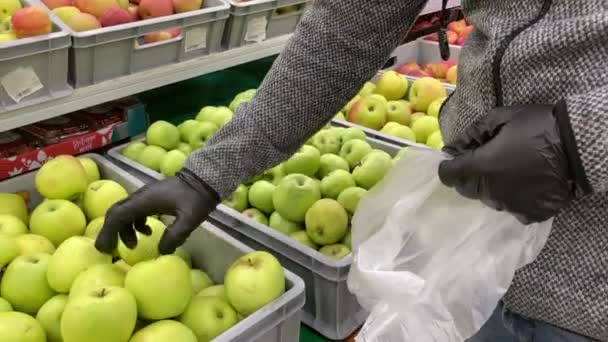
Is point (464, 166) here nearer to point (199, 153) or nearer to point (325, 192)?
point (199, 153)

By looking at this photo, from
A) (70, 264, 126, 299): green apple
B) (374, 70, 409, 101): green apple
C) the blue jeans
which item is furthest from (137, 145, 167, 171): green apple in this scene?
the blue jeans

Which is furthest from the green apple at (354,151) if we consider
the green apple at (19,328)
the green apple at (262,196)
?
the green apple at (19,328)

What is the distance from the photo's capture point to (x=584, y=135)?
1.93ft

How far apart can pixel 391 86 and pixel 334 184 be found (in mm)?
863

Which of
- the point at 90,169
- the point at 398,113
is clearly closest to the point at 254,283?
the point at 90,169

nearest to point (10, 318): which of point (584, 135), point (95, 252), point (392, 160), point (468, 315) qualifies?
point (95, 252)

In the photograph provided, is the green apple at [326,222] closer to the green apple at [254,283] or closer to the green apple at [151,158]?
the green apple at [254,283]

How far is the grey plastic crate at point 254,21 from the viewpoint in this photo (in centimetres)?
180

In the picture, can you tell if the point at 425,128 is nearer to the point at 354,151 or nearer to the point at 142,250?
the point at 354,151

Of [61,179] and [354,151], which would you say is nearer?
[61,179]

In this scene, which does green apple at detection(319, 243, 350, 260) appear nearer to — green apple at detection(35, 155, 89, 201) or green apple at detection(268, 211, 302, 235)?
green apple at detection(268, 211, 302, 235)

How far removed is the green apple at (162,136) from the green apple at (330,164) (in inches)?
17.1

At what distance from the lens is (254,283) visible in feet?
3.46

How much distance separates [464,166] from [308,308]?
740mm
